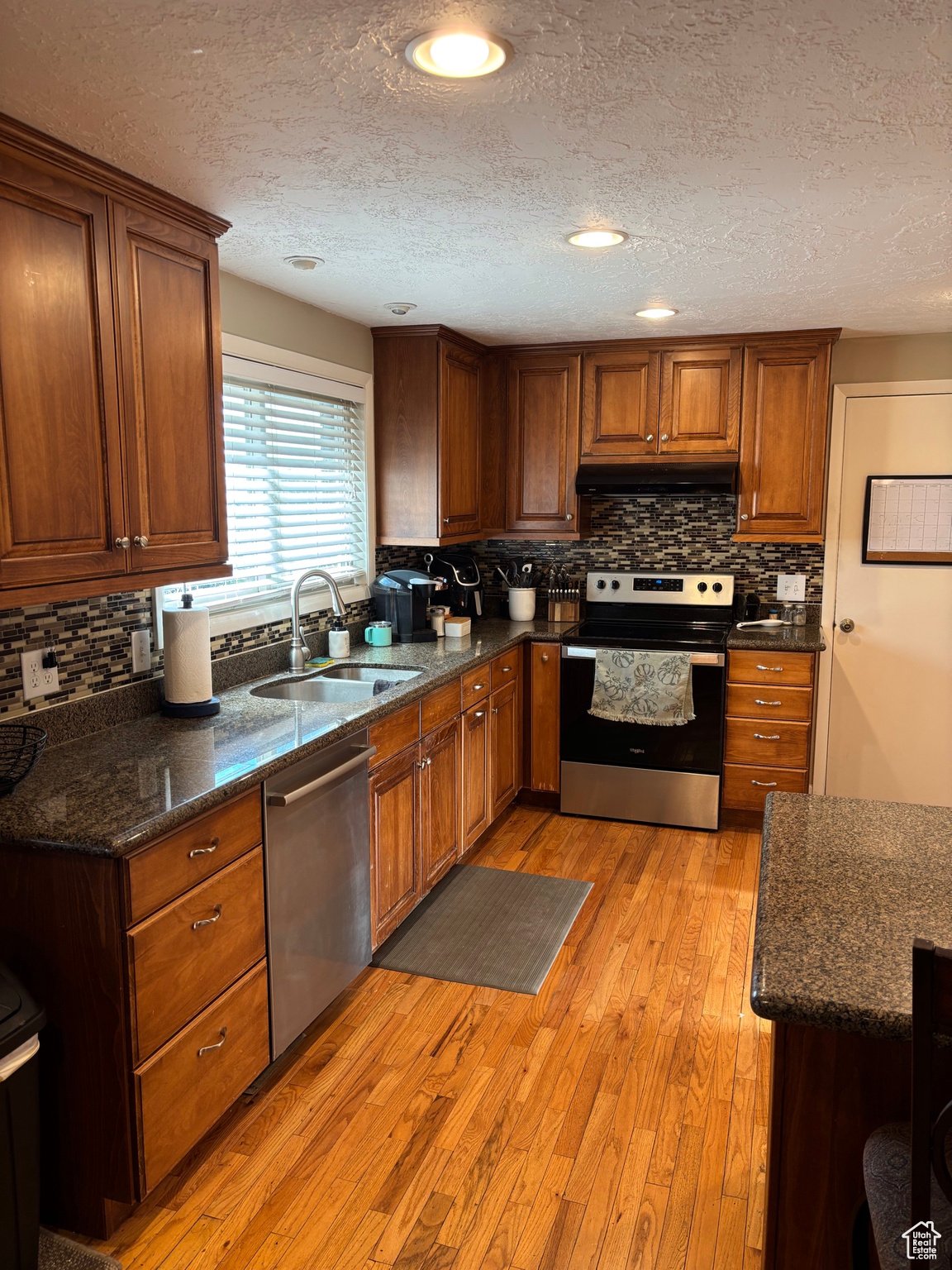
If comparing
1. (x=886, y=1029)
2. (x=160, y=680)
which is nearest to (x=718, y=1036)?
(x=886, y=1029)

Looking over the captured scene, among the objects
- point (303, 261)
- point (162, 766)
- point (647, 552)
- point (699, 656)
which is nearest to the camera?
point (162, 766)

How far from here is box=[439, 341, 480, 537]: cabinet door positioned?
13.4ft

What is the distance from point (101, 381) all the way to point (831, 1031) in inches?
76.7

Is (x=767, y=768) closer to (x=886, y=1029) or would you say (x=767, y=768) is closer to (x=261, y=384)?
(x=261, y=384)

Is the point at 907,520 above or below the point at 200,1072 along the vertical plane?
above

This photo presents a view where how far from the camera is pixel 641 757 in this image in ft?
14.0

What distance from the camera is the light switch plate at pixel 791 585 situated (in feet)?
14.8

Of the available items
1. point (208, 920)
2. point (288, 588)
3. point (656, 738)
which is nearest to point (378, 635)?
point (288, 588)

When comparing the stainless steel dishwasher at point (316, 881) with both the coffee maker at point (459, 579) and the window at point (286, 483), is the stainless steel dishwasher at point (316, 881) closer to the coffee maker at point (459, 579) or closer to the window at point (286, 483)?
the window at point (286, 483)

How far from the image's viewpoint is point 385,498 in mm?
4160

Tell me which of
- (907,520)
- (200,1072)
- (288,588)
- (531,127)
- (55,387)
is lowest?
(200,1072)

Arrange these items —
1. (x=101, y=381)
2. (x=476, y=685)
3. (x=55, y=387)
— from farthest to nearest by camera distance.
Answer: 1. (x=476, y=685)
2. (x=101, y=381)
3. (x=55, y=387)

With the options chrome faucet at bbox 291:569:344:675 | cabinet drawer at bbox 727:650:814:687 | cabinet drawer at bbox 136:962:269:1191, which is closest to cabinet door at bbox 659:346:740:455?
cabinet drawer at bbox 727:650:814:687

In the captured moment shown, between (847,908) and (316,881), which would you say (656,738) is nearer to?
(316,881)
